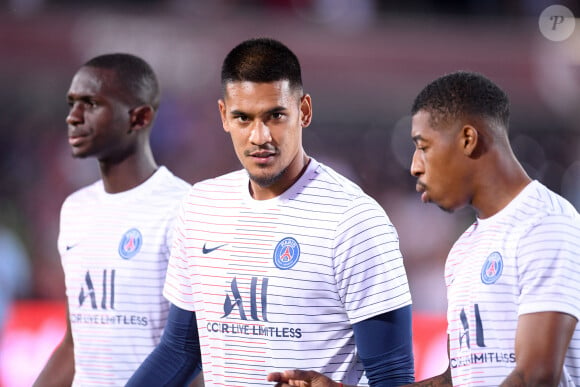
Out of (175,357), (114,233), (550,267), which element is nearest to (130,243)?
(114,233)

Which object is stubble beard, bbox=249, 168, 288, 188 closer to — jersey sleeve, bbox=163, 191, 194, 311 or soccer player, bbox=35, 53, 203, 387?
jersey sleeve, bbox=163, 191, 194, 311

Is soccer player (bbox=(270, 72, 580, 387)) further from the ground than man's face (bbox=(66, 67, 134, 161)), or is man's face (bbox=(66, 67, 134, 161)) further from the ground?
man's face (bbox=(66, 67, 134, 161))

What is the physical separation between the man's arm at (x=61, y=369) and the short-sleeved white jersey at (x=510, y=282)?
6.81ft

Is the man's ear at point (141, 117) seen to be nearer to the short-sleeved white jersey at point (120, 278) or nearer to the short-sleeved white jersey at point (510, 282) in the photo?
the short-sleeved white jersey at point (120, 278)

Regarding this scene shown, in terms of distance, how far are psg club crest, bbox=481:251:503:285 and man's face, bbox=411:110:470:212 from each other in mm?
234

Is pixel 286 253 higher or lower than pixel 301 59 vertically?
lower

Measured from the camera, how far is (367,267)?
11.3 feet

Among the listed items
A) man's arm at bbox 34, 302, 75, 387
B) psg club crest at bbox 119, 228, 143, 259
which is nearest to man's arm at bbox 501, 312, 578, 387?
psg club crest at bbox 119, 228, 143, 259

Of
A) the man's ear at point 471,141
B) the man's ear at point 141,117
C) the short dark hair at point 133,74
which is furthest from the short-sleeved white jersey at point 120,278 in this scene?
the man's ear at point 471,141

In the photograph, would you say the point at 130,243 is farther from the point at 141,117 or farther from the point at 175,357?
the point at 175,357

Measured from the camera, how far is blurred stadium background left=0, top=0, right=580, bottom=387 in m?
12.1

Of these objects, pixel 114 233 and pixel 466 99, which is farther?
pixel 114 233

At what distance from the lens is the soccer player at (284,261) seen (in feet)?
11.3

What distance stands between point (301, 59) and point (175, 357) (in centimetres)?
917
